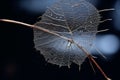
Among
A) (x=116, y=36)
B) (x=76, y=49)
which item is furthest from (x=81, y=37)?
(x=116, y=36)

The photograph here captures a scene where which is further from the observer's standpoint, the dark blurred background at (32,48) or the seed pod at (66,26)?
the dark blurred background at (32,48)

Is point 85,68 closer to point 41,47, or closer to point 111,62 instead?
point 111,62

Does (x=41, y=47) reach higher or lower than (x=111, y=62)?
higher

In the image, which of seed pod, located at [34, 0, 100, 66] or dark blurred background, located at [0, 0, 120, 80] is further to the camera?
dark blurred background, located at [0, 0, 120, 80]

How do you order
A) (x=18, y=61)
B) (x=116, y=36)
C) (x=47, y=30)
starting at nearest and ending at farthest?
1. (x=47, y=30)
2. (x=116, y=36)
3. (x=18, y=61)

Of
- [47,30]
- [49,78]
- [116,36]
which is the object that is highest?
[47,30]

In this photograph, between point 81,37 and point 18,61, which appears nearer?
point 81,37

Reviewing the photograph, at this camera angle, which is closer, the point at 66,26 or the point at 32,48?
the point at 66,26

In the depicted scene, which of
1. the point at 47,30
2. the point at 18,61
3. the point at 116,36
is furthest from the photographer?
the point at 18,61
